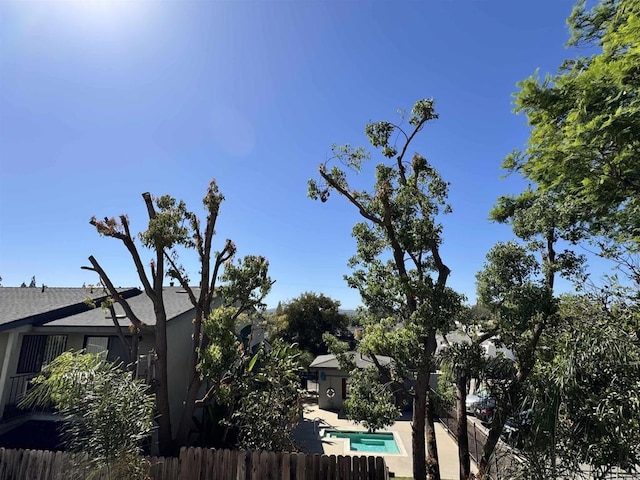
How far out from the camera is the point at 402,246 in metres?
11.1

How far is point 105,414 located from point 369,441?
15.3 m

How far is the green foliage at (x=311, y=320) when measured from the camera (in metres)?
36.0

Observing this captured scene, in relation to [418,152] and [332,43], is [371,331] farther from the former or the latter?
[332,43]

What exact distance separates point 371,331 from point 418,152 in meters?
6.40

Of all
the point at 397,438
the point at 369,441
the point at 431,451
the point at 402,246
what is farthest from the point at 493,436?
the point at 369,441

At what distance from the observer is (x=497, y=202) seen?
12477 mm

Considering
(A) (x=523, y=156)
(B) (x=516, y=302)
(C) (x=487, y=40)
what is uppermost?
(C) (x=487, y=40)

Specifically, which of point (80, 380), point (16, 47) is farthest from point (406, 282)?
point (16, 47)

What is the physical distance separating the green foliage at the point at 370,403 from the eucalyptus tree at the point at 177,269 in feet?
16.4

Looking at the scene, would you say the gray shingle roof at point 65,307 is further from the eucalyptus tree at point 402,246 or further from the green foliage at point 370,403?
the eucalyptus tree at point 402,246

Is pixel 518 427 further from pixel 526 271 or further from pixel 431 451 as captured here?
pixel 431 451

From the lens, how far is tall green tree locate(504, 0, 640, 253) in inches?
215

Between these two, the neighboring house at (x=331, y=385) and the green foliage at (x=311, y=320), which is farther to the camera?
Answer: the green foliage at (x=311, y=320)

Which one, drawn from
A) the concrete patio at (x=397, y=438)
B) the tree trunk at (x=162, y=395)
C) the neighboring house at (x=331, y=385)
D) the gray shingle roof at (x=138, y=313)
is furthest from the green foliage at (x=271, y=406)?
the neighboring house at (x=331, y=385)
